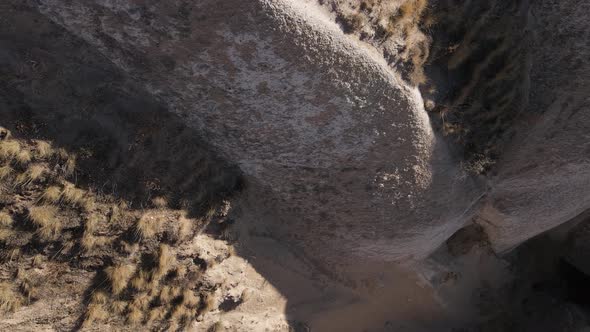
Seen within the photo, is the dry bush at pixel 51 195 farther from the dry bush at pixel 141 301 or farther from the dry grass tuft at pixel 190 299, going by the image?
the dry grass tuft at pixel 190 299

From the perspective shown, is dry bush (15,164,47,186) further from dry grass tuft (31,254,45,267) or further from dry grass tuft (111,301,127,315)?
dry grass tuft (111,301,127,315)

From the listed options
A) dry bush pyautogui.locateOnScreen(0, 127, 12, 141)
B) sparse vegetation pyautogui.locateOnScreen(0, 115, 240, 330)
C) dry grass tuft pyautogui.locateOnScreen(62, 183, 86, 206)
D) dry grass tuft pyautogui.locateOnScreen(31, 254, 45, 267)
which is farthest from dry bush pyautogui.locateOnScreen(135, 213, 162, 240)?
dry bush pyautogui.locateOnScreen(0, 127, 12, 141)

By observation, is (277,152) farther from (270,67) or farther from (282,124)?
(270,67)

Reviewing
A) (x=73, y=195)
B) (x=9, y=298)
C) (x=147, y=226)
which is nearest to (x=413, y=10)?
(x=147, y=226)

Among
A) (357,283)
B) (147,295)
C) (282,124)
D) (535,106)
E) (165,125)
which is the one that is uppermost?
(535,106)

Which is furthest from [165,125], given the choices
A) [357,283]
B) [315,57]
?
[357,283]

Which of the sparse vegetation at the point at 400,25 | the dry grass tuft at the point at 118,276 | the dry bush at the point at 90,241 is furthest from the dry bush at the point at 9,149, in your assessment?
the sparse vegetation at the point at 400,25
